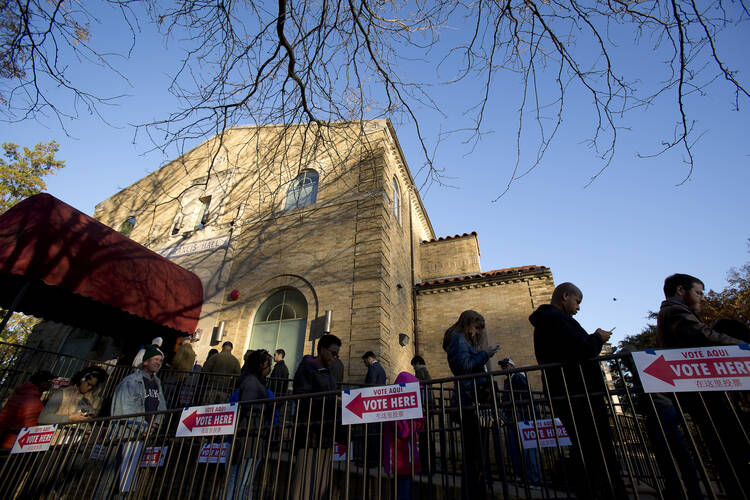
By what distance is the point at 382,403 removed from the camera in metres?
3.00

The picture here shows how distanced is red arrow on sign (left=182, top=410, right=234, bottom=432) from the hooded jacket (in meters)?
2.99

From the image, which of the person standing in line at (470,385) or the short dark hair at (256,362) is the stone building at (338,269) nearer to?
the short dark hair at (256,362)

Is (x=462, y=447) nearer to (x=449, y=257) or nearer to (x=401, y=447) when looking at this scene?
(x=401, y=447)

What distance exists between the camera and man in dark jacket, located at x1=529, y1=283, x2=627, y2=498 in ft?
8.54

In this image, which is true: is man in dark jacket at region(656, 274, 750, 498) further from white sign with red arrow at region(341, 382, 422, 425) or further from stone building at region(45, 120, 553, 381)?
stone building at region(45, 120, 553, 381)

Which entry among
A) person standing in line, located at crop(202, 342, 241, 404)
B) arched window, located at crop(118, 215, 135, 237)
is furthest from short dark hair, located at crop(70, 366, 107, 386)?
arched window, located at crop(118, 215, 135, 237)

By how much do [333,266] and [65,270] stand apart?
6114 millimetres

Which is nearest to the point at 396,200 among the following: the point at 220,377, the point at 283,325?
the point at 283,325

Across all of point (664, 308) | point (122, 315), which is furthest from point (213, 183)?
point (664, 308)

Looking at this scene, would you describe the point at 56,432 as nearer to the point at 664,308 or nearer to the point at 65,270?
the point at 65,270

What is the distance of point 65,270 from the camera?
311 inches

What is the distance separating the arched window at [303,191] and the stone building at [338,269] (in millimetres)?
46

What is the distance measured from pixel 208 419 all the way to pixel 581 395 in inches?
133

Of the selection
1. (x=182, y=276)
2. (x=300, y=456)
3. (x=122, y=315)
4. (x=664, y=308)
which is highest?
(x=182, y=276)
